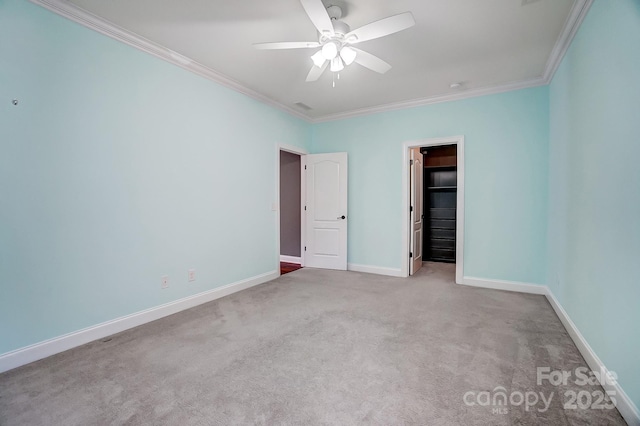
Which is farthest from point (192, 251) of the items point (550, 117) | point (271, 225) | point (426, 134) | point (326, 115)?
point (550, 117)

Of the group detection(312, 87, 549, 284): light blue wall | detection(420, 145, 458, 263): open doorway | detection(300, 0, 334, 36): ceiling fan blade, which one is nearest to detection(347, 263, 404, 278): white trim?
detection(312, 87, 549, 284): light blue wall

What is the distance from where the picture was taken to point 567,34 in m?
2.58

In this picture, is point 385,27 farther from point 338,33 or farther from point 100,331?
point 100,331

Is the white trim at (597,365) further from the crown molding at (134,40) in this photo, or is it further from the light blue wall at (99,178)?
the crown molding at (134,40)

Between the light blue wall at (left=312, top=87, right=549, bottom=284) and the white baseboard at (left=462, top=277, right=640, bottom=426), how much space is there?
0.09 meters

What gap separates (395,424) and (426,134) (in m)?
3.95

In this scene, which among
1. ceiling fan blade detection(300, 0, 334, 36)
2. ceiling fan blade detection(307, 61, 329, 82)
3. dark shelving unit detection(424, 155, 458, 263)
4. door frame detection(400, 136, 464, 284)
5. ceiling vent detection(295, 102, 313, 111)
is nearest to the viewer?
ceiling fan blade detection(300, 0, 334, 36)

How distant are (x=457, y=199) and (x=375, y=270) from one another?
175 cm

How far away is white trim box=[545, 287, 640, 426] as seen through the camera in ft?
4.89

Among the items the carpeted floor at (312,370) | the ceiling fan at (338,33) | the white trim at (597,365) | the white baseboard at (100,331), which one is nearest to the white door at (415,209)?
the carpeted floor at (312,370)

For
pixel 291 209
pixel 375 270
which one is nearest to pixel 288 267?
pixel 291 209

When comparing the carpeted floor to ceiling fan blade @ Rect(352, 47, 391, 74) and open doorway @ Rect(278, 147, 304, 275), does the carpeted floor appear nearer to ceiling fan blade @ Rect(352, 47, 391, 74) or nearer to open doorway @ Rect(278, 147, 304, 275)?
ceiling fan blade @ Rect(352, 47, 391, 74)

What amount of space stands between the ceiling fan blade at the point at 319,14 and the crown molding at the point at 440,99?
266 centimetres

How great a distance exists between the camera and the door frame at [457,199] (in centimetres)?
419
